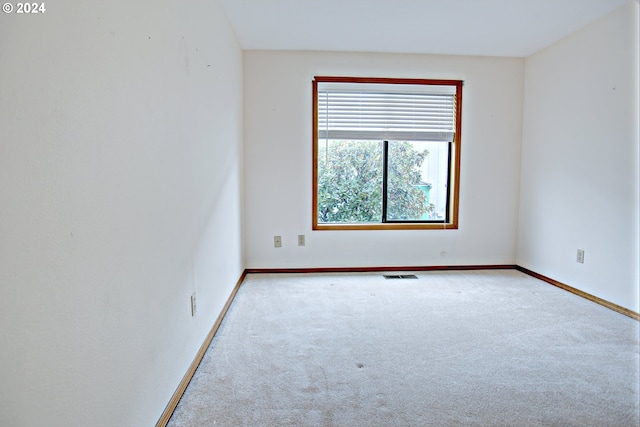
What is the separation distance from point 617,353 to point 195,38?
10.1 feet

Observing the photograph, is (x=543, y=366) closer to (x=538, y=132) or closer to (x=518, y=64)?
(x=538, y=132)

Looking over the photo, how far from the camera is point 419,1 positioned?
8.41 ft

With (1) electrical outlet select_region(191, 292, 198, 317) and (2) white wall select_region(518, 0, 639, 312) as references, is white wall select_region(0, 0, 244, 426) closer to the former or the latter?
(1) electrical outlet select_region(191, 292, 198, 317)

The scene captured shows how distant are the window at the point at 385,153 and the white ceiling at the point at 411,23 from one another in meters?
0.41

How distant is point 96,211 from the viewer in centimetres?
99

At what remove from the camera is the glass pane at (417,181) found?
3883 mm

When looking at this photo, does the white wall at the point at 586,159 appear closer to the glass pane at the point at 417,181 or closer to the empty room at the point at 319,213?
the empty room at the point at 319,213

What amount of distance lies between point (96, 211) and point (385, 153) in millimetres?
3238

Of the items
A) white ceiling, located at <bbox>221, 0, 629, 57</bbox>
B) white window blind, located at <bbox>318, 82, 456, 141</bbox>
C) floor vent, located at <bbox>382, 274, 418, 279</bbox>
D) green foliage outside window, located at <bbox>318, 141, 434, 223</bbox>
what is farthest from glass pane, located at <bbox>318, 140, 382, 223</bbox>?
white ceiling, located at <bbox>221, 0, 629, 57</bbox>

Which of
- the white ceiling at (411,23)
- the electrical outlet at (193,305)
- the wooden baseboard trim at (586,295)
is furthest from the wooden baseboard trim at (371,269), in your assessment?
the white ceiling at (411,23)

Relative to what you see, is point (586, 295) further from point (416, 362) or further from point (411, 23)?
point (411, 23)

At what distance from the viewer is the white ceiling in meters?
2.63

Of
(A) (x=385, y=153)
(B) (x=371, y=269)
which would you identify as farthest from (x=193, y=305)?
(A) (x=385, y=153)

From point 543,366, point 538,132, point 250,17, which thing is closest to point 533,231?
point 538,132
